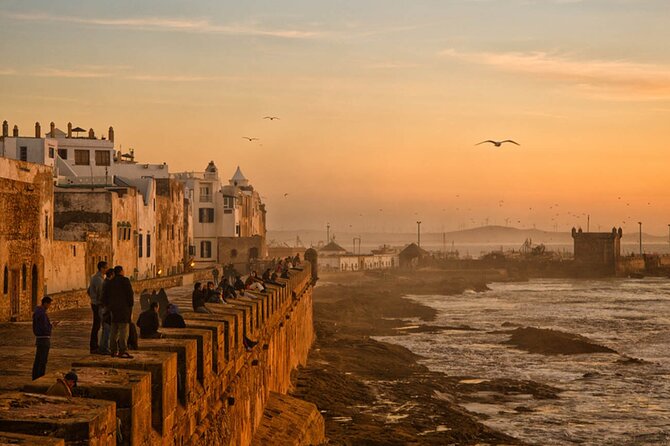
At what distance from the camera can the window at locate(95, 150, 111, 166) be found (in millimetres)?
67863

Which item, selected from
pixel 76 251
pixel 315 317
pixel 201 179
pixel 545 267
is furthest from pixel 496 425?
pixel 545 267

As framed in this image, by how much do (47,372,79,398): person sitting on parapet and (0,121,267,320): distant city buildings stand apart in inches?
625

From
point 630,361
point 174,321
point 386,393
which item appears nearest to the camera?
point 174,321

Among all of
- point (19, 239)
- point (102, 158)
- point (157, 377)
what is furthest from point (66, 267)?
point (102, 158)

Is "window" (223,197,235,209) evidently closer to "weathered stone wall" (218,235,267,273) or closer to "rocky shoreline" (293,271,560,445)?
"weathered stone wall" (218,235,267,273)

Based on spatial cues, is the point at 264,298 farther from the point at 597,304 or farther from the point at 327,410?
the point at 597,304

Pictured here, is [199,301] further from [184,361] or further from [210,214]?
[210,214]

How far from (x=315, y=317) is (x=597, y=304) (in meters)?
41.3

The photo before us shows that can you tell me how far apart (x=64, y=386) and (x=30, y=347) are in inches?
400

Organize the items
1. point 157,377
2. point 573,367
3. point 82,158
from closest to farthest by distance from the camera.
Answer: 1. point 157,377
2. point 573,367
3. point 82,158

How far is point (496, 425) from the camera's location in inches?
1097

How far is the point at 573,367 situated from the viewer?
42469mm

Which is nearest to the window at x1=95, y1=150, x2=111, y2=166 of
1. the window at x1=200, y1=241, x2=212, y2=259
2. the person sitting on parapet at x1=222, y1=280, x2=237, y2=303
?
the window at x1=200, y1=241, x2=212, y2=259

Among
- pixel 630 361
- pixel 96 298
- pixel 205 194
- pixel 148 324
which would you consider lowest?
pixel 630 361
